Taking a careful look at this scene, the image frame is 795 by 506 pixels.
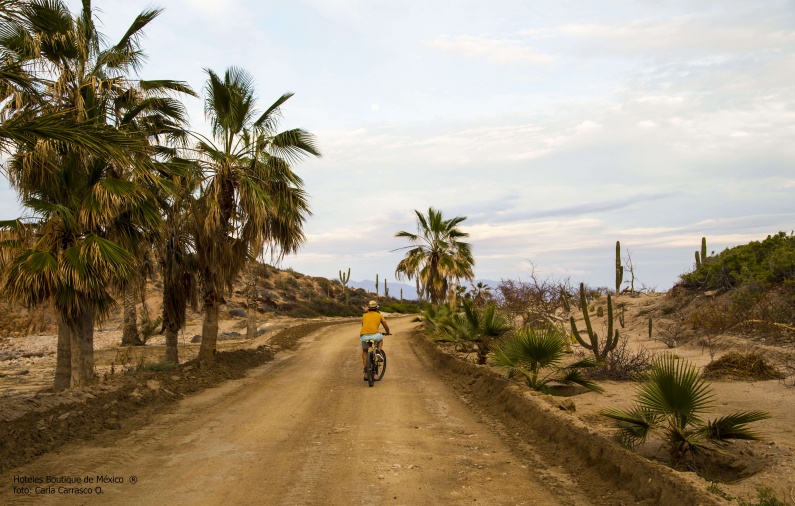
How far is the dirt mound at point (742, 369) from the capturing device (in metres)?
11.0

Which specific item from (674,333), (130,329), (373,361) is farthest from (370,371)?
(130,329)

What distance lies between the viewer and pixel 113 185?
1166 centimetres

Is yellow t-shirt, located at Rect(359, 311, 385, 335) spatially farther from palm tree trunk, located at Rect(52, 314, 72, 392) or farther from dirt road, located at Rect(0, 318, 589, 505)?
palm tree trunk, located at Rect(52, 314, 72, 392)

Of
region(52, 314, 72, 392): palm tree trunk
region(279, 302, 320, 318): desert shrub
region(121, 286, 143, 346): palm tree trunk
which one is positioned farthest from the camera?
region(279, 302, 320, 318): desert shrub

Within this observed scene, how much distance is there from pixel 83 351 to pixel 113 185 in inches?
144

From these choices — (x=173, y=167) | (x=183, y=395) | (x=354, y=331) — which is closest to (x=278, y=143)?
(x=173, y=167)

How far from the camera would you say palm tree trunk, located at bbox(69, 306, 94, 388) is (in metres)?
12.4

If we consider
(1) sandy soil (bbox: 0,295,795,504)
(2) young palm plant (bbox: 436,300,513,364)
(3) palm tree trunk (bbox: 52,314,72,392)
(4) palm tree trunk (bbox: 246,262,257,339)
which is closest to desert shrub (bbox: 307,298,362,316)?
(4) palm tree trunk (bbox: 246,262,257,339)

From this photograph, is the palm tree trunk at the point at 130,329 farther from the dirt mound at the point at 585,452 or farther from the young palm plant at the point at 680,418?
the young palm plant at the point at 680,418

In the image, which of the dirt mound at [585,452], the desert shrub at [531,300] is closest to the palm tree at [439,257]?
the desert shrub at [531,300]

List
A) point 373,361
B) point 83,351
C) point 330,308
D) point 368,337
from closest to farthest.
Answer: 1. point 83,351
2. point 373,361
3. point 368,337
4. point 330,308

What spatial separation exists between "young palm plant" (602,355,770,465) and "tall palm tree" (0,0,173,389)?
789 cm

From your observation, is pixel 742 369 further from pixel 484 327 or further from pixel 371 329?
pixel 371 329

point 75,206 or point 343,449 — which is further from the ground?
point 75,206
